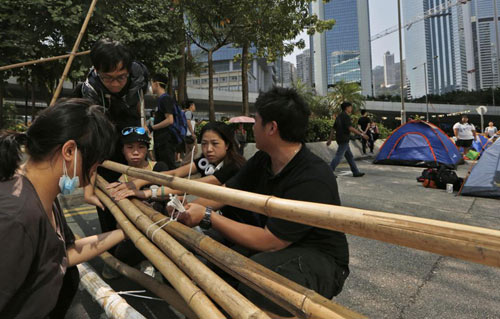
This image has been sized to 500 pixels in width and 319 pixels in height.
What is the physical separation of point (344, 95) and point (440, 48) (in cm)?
6119

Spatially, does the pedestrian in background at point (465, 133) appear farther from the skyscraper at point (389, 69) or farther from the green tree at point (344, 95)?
the skyscraper at point (389, 69)

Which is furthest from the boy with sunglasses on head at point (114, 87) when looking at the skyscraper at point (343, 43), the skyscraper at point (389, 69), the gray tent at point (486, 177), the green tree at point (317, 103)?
the skyscraper at point (389, 69)

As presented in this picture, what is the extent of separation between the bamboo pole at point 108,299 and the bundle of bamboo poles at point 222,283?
22 cm

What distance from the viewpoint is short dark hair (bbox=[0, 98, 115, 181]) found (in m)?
1.20

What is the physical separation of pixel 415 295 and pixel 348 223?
1.83m

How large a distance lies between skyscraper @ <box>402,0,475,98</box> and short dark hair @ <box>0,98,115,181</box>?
66.0 metres

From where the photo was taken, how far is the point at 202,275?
4.06ft

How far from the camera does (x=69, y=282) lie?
1713mm

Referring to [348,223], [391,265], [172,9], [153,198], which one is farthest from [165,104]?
[172,9]

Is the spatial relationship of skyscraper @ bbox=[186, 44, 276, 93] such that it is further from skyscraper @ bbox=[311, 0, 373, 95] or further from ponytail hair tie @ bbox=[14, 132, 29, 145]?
ponytail hair tie @ bbox=[14, 132, 29, 145]

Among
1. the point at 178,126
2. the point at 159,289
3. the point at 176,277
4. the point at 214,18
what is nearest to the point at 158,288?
the point at 159,289

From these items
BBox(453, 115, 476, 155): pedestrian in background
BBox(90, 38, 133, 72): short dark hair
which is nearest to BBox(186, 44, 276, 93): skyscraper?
BBox(453, 115, 476, 155): pedestrian in background

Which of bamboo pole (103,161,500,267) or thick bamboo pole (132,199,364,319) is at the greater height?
bamboo pole (103,161,500,267)

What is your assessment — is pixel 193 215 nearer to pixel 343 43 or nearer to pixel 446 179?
pixel 446 179
